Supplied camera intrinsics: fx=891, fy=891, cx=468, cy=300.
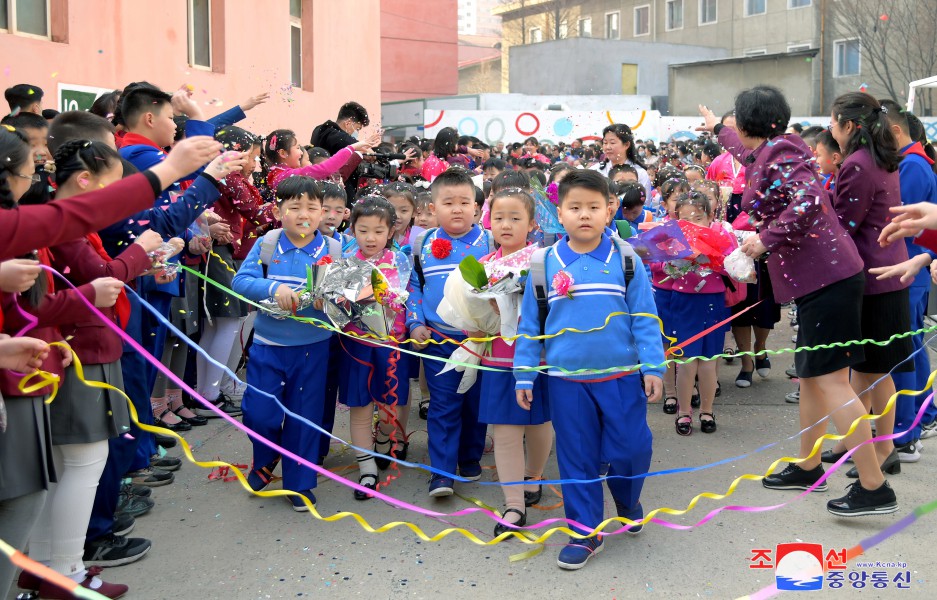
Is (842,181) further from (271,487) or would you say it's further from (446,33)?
(446,33)

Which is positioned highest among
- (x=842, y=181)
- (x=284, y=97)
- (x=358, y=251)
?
(x=284, y=97)

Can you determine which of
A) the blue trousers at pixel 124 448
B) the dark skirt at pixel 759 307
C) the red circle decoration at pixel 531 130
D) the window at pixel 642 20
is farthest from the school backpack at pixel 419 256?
the window at pixel 642 20

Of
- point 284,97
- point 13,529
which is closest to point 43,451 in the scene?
point 13,529

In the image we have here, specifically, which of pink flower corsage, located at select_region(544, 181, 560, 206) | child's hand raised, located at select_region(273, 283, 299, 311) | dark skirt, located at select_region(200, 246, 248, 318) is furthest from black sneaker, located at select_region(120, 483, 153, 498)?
pink flower corsage, located at select_region(544, 181, 560, 206)

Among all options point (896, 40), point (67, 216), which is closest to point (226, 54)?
point (67, 216)

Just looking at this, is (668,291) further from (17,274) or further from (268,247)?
(17,274)

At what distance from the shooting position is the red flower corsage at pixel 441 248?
190 inches

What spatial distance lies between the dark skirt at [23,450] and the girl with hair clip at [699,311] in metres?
4.01

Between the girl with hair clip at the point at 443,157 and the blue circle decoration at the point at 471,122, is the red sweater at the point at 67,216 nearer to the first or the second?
the girl with hair clip at the point at 443,157

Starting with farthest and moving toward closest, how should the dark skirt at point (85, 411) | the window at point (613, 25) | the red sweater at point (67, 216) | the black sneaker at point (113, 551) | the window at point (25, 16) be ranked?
the window at point (613, 25), the window at point (25, 16), the black sneaker at point (113, 551), the dark skirt at point (85, 411), the red sweater at point (67, 216)

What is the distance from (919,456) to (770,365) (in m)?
2.32

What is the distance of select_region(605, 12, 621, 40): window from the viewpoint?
154 ft

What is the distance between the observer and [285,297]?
4332 mm

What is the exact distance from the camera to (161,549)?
13.2ft
